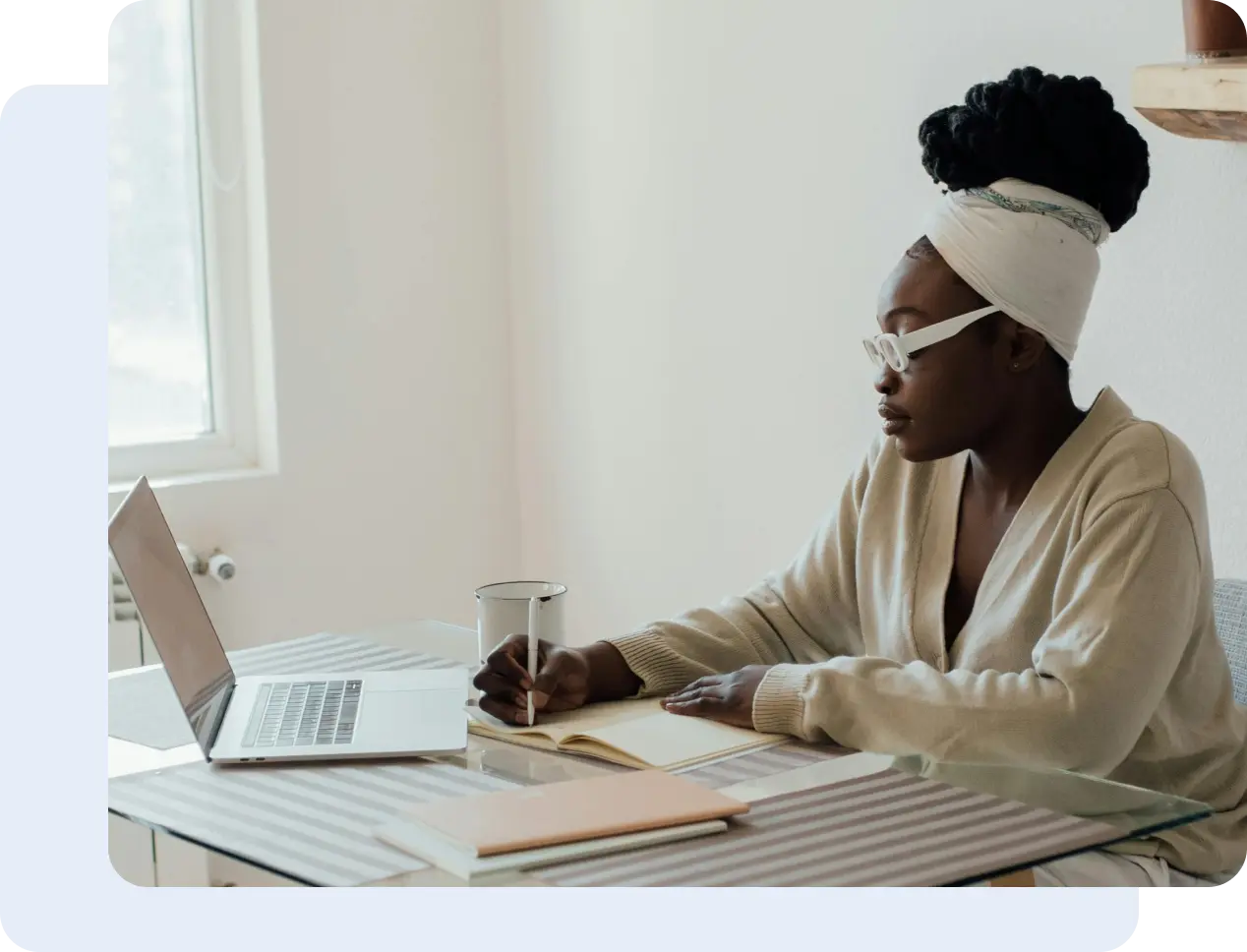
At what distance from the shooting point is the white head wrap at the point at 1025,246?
1.44m

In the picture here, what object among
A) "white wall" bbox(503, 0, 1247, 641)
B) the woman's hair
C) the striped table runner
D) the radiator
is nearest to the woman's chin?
the woman's hair

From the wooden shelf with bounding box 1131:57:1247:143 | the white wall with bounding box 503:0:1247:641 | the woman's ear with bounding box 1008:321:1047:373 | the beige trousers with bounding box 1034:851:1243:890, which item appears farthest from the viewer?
the white wall with bounding box 503:0:1247:641

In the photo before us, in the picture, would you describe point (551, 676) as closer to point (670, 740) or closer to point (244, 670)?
point (670, 740)

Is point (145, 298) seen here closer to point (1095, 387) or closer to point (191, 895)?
point (1095, 387)

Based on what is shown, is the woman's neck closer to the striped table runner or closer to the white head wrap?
the white head wrap

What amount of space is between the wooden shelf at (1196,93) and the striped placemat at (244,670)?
1.00m

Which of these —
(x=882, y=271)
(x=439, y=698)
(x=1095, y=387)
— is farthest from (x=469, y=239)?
(x=439, y=698)

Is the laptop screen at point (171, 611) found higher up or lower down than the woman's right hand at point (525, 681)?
higher up

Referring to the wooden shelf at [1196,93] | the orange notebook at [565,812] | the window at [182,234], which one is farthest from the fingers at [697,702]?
the window at [182,234]

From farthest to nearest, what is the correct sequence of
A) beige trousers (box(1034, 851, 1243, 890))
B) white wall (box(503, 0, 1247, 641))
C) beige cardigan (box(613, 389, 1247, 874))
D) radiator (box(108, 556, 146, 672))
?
radiator (box(108, 556, 146, 672)) → white wall (box(503, 0, 1247, 641)) → beige cardigan (box(613, 389, 1247, 874)) → beige trousers (box(1034, 851, 1243, 890))

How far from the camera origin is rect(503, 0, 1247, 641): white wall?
2043mm

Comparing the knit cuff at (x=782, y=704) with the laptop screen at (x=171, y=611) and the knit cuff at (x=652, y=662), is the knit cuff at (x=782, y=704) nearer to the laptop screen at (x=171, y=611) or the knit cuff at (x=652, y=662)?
the knit cuff at (x=652, y=662)

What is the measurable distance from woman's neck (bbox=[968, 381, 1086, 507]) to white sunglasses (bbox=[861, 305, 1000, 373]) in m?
0.10

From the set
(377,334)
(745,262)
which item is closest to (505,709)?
(745,262)
